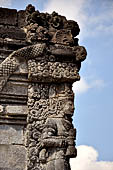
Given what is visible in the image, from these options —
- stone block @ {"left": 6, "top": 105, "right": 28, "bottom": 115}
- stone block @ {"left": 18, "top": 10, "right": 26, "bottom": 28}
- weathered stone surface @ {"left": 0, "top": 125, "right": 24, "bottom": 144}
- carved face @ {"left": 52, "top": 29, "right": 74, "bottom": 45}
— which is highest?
stone block @ {"left": 18, "top": 10, "right": 26, "bottom": 28}

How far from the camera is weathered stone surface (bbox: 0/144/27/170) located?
23.9 feet

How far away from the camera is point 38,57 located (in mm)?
8102

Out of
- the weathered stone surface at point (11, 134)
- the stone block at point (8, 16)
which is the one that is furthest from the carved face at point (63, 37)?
the weathered stone surface at point (11, 134)

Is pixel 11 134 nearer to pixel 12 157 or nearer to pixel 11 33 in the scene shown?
pixel 12 157

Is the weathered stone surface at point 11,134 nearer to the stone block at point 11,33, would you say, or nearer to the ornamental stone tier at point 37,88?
the ornamental stone tier at point 37,88

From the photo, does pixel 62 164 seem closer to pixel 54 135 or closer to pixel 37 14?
pixel 54 135

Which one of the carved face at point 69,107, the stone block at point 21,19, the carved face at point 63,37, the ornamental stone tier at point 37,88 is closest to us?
the ornamental stone tier at point 37,88

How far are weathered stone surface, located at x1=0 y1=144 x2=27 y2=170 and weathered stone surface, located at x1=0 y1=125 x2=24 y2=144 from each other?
0.10 m

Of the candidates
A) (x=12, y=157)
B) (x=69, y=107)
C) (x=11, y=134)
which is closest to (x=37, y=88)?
(x=69, y=107)

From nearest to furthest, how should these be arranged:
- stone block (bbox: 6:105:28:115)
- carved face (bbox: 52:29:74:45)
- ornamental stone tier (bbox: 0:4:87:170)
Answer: ornamental stone tier (bbox: 0:4:87:170) < stone block (bbox: 6:105:28:115) < carved face (bbox: 52:29:74:45)

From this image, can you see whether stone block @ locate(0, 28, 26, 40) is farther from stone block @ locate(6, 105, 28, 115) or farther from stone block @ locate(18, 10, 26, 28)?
stone block @ locate(6, 105, 28, 115)

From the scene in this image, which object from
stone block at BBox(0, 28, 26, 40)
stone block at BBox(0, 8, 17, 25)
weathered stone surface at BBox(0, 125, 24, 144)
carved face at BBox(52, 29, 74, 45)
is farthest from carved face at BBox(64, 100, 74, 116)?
stone block at BBox(0, 8, 17, 25)

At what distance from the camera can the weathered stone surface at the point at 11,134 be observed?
747 cm

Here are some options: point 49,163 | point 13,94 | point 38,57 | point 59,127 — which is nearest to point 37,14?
point 38,57
